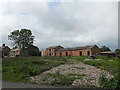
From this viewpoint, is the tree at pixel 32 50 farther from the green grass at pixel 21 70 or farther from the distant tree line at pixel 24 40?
the green grass at pixel 21 70

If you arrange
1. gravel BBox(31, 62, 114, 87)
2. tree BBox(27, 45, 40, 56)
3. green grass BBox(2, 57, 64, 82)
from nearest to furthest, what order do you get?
1. gravel BBox(31, 62, 114, 87)
2. green grass BBox(2, 57, 64, 82)
3. tree BBox(27, 45, 40, 56)

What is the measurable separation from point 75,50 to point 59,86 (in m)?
41.8

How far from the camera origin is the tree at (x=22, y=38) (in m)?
41.8

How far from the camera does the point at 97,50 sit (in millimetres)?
44500

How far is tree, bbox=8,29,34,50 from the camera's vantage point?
137 ft

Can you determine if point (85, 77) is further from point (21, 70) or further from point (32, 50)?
point (32, 50)

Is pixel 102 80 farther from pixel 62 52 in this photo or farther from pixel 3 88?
pixel 62 52

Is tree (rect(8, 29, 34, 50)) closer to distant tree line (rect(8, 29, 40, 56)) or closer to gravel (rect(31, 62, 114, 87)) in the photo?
distant tree line (rect(8, 29, 40, 56))

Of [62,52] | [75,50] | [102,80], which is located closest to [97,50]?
[75,50]

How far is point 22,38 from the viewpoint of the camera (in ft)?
139

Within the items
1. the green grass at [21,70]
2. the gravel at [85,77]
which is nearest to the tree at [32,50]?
the green grass at [21,70]

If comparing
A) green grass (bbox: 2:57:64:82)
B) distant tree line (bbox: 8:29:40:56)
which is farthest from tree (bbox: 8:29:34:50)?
green grass (bbox: 2:57:64:82)

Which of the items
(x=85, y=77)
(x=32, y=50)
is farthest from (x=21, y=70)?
(x=32, y=50)

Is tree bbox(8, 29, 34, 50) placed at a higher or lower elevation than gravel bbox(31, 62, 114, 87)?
higher
